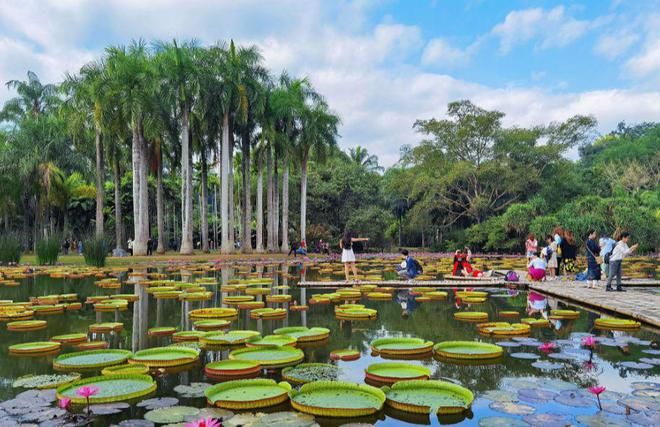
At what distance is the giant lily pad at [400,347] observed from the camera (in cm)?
580

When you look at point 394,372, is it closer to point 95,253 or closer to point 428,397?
point 428,397

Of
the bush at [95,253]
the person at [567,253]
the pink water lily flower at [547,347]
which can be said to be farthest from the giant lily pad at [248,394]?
the bush at [95,253]

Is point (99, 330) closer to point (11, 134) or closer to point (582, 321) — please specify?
point (582, 321)

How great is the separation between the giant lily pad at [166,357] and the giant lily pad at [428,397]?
2273 mm

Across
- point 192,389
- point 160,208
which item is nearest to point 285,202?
point 160,208

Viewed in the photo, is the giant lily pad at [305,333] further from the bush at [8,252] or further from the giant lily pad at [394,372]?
the bush at [8,252]

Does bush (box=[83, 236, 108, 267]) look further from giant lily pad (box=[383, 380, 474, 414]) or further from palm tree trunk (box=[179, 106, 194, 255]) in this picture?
giant lily pad (box=[383, 380, 474, 414])

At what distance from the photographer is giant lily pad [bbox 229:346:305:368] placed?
535 cm

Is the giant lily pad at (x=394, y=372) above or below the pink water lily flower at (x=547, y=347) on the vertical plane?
above

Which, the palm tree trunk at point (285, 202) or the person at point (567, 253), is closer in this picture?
the person at point (567, 253)

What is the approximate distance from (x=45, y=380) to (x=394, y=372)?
3.31 metres

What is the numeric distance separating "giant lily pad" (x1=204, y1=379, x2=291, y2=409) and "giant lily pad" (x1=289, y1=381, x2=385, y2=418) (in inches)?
5.8

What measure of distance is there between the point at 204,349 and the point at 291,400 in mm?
2547

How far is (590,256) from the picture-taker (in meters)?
12.0
